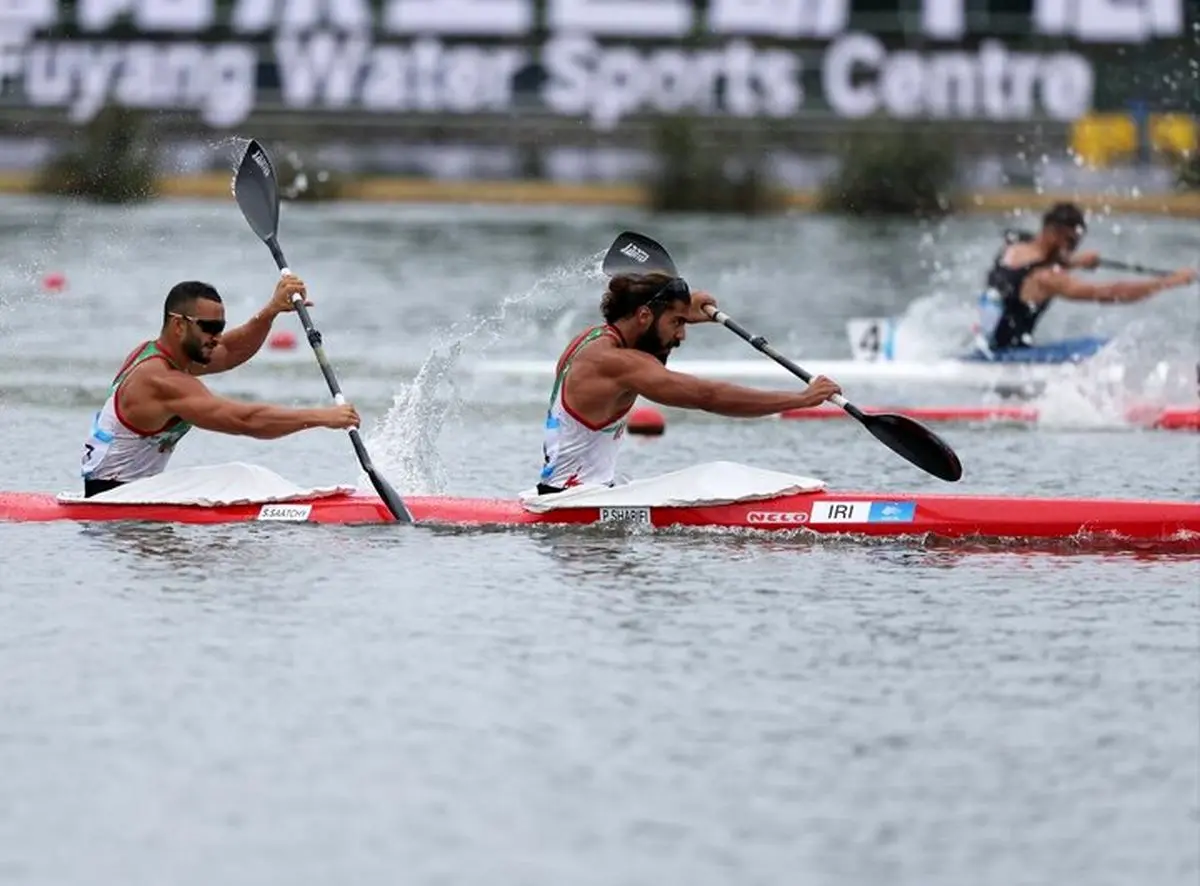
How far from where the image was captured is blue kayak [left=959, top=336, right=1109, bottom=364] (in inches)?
843

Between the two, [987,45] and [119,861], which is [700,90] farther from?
[119,861]

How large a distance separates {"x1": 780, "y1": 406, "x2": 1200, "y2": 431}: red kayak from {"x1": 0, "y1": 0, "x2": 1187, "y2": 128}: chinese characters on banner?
81.4ft

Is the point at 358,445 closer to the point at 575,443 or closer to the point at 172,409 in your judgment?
the point at 172,409

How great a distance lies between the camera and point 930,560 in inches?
510

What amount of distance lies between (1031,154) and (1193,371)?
21.9 m

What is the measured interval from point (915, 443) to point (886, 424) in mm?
195

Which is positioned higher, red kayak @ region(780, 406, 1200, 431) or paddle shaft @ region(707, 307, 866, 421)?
paddle shaft @ region(707, 307, 866, 421)

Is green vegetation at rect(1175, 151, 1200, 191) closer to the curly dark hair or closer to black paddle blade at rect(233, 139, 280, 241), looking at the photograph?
black paddle blade at rect(233, 139, 280, 241)

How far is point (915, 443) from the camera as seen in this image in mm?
14492

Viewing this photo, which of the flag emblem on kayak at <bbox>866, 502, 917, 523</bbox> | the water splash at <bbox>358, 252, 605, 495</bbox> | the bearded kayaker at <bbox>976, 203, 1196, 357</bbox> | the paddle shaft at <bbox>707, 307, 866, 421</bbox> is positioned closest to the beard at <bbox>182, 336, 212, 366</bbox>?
the water splash at <bbox>358, 252, 605, 495</bbox>

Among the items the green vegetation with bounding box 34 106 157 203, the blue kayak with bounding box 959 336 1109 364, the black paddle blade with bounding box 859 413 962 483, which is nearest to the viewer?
the black paddle blade with bounding box 859 413 962 483

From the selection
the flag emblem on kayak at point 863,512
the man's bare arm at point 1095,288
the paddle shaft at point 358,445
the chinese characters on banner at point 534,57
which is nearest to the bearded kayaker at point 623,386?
the flag emblem on kayak at point 863,512

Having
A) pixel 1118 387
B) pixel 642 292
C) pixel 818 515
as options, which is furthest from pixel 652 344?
pixel 1118 387

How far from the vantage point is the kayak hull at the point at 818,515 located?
13.3 meters
